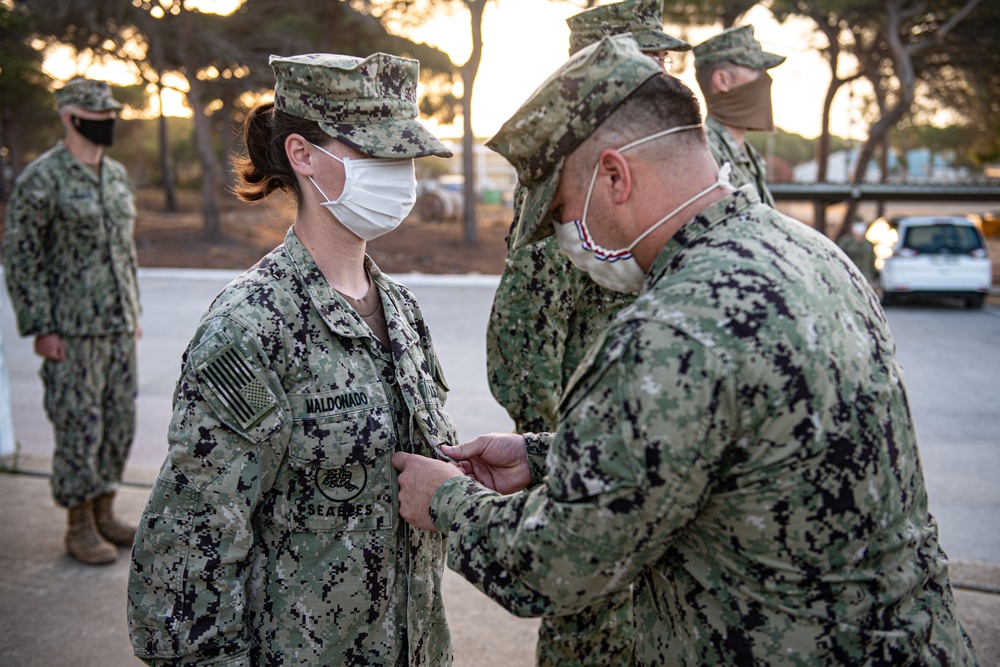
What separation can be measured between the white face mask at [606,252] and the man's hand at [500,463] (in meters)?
0.55

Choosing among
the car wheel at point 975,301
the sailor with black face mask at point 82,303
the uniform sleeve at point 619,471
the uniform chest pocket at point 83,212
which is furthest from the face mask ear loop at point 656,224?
the car wheel at point 975,301

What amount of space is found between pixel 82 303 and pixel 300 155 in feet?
8.62

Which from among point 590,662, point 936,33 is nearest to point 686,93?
point 590,662

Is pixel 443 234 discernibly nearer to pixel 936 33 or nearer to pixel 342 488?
pixel 936 33

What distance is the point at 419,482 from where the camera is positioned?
1869mm

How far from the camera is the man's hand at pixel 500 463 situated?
7.01 ft

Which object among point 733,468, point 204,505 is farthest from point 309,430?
point 733,468

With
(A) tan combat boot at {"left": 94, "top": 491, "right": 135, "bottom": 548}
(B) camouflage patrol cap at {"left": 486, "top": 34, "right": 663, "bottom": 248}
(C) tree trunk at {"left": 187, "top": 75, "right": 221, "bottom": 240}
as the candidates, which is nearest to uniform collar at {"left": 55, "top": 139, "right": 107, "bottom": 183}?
(A) tan combat boot at {"left": 94, "top": 491, "right": 135, "bottom": 548}

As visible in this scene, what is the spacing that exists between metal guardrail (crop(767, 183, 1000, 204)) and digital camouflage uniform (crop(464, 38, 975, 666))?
1701cm

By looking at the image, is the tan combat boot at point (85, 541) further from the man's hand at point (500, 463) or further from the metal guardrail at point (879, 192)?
the metal guardrail at point (879, 192)

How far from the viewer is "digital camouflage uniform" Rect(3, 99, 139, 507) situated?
4.08 meters

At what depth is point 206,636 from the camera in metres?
1.73

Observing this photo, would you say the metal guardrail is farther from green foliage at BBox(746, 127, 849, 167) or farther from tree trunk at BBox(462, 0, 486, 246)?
green foliage at BBox(746, 127, 849, 167)

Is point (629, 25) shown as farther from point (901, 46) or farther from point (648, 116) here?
point (901, 46)
